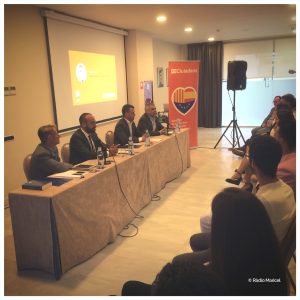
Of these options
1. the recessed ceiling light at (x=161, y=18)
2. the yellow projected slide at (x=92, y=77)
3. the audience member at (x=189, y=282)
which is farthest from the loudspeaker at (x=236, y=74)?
the audience member at (x=189, y=282)

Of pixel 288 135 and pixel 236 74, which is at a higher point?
Answer: pixel 236 74

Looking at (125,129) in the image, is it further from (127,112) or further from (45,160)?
(45,160)

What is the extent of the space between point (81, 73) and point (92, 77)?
35 cm

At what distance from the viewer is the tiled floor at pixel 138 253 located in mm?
2287

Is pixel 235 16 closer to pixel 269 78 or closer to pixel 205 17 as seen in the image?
pixel 205 17

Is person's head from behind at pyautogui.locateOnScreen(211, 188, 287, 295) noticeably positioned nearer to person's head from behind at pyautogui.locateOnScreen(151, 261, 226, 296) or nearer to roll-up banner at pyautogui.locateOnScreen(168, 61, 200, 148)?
person's head from behind at pyautogui.locateOnScreen(151, 261, 226, 296)

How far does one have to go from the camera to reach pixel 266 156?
1.66 meters

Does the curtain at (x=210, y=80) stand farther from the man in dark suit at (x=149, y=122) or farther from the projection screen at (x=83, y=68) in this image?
the man in dark suit at (x=149, y=122)

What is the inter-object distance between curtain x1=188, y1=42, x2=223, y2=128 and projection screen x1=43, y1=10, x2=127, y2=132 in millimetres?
3675

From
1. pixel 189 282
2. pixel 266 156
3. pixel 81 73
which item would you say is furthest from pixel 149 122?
pixel 189 282

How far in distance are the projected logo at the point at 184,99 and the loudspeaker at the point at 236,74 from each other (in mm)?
812

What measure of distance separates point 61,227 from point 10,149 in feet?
6.84

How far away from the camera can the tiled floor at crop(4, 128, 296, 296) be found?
229 centimetres

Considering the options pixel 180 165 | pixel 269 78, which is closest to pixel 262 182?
pixel 180 165
